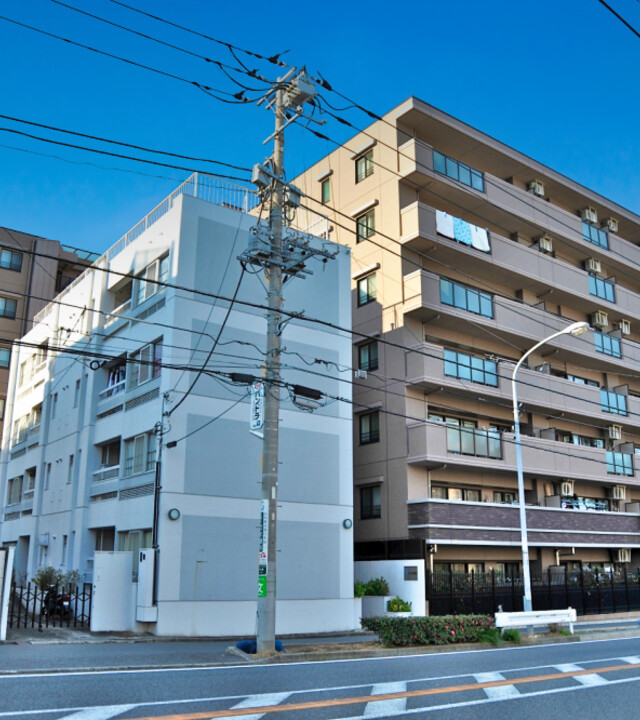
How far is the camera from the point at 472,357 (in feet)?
106

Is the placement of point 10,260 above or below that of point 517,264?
above

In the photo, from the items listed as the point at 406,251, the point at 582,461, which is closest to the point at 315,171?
the point at 406,251

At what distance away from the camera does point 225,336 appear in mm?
25359

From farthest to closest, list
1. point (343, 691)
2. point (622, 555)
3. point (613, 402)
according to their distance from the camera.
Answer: point (613, 402) < point (622, 555) < point (343, 691)

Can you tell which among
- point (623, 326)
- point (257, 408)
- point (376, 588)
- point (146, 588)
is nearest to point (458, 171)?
point (623, 326)

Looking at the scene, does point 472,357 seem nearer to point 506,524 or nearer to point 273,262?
point 506,524

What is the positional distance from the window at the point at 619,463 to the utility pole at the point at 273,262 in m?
23.9

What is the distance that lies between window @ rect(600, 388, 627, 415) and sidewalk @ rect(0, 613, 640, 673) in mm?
16435

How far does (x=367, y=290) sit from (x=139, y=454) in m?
13.2

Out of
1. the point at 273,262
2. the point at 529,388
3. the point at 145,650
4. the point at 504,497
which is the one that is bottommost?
the point at 145,650

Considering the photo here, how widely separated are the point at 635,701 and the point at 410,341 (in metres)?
21.4

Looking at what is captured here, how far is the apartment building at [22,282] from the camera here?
4591 cm

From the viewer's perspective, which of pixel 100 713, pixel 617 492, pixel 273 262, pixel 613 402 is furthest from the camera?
pixel 613 402

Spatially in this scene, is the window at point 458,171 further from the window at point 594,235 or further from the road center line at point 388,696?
the road center line at point 388,696
